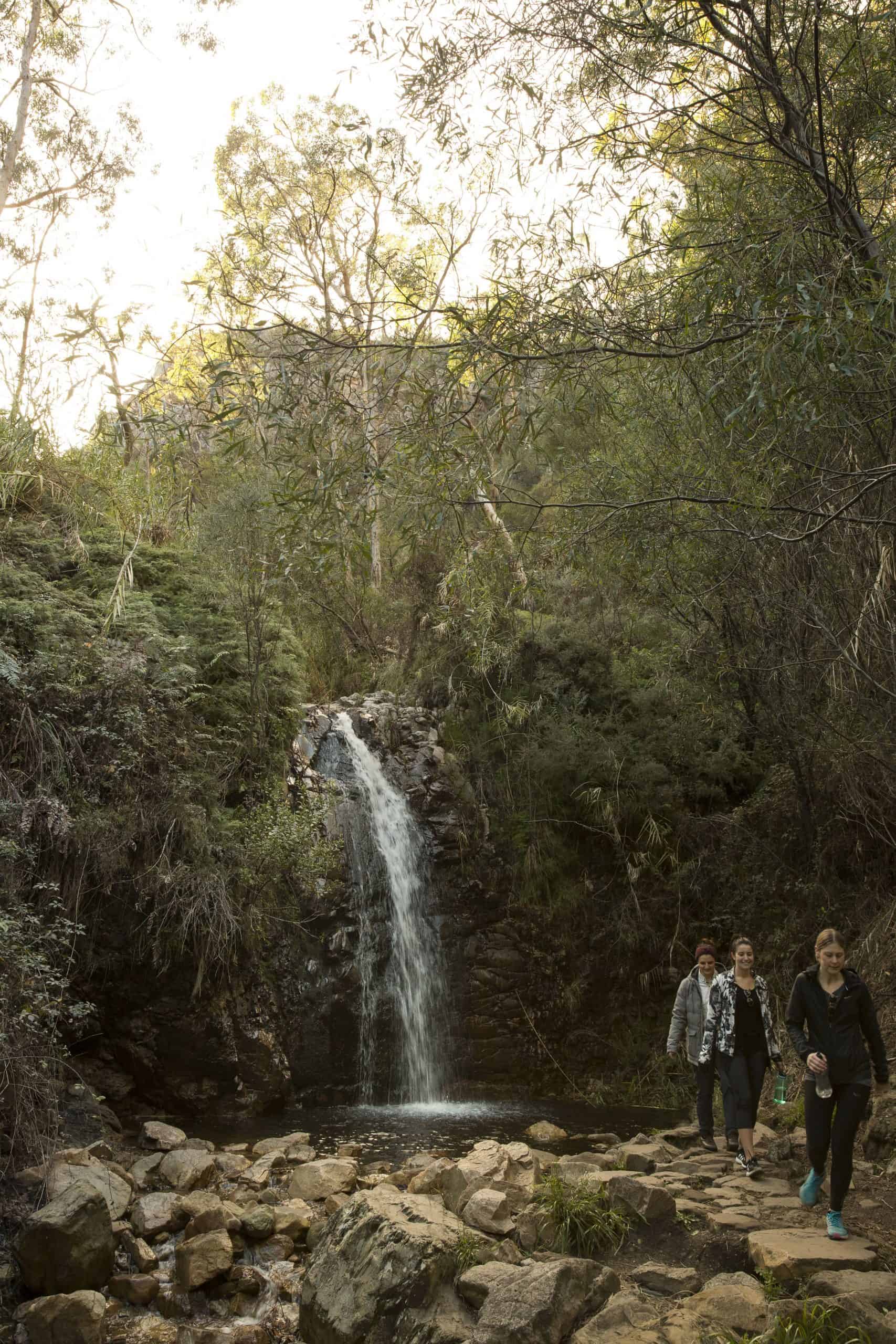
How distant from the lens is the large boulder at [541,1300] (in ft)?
14.0

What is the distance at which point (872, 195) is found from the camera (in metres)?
6.10

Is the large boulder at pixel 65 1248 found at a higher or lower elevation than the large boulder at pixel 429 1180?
higher

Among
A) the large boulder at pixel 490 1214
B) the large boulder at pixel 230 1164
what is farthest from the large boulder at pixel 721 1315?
the large boulder at pixel 230 1164

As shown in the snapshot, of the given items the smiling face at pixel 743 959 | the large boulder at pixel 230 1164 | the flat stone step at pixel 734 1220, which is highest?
the smiling face at pixel 743 959

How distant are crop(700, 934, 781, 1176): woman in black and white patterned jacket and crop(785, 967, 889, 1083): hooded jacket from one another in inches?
45.1

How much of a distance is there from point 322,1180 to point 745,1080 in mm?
3072

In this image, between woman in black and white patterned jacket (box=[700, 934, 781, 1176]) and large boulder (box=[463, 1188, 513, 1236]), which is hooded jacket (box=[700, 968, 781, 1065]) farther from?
large boulder (box=[463, 1188, 513, 1236])

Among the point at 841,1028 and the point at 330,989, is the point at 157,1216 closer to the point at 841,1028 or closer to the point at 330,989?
the point at 841,1028

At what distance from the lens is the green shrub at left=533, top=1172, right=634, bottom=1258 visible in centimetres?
544

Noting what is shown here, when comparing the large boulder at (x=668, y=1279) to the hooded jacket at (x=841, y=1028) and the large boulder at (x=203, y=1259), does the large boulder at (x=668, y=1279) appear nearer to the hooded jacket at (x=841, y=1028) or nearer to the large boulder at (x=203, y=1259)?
the hooded jacket at (x=841, y=1028)

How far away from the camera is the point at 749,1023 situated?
6.63m

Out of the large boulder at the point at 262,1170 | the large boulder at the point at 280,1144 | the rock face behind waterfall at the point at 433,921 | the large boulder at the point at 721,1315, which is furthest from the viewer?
the rock face behind waterfall at the point at 433,921

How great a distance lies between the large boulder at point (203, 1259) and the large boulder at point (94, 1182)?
521 millimetres

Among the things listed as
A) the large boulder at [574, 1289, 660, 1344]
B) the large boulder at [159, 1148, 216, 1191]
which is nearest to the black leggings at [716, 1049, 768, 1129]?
Answer: the large boulder at [574, 1289, 660, 1344]
